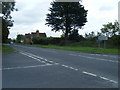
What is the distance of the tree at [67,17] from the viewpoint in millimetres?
64750

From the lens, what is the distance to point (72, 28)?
6569cm

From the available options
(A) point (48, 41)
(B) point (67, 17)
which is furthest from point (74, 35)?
(A) point (48, 41)

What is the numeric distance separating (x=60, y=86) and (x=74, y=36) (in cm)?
5773

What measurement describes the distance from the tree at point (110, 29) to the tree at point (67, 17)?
6.56 metres

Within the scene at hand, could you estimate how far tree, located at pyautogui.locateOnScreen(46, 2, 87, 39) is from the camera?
64.8 meters

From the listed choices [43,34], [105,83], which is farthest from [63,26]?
[43,34]

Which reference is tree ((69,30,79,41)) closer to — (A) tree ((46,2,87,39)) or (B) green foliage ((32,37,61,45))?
(A) tree ((46,2,87,39))

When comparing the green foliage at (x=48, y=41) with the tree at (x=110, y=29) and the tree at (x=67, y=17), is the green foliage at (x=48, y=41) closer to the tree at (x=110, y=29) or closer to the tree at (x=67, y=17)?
the tree at (x=67, y=17)

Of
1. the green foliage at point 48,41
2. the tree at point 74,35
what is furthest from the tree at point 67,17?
the green foliage at point 48,41

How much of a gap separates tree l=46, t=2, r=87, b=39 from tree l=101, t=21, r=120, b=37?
656 cm

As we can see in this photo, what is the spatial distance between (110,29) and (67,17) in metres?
13.1

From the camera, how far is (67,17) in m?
64.4

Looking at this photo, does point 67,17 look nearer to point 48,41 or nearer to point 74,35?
point 74,35

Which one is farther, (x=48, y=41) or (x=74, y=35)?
(x=48, y=41)
